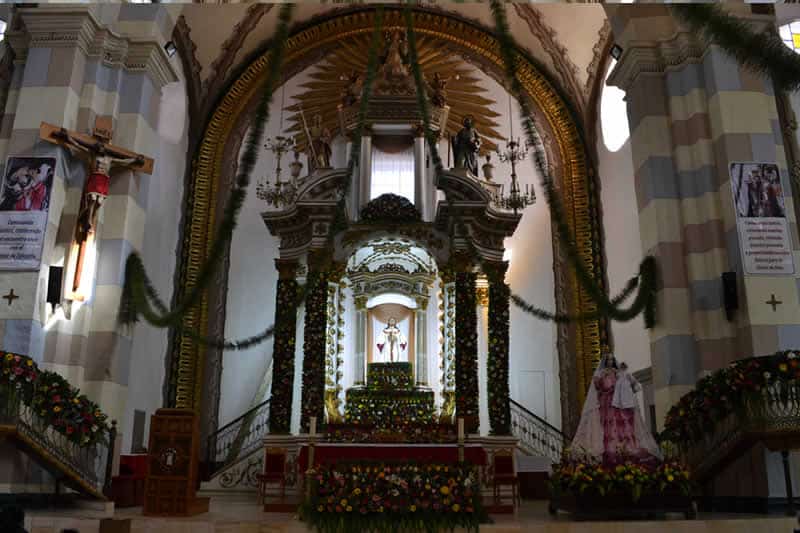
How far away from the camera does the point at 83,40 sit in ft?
32.6

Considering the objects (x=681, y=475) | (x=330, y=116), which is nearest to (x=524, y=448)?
(x=681, y=475)

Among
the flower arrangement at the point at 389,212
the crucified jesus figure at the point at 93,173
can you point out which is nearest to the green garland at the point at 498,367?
the flower arrangement at the point at 389,212

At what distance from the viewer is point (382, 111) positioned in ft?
45.0

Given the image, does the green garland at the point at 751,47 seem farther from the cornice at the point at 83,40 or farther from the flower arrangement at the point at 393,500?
the cornice at the point at 83,40

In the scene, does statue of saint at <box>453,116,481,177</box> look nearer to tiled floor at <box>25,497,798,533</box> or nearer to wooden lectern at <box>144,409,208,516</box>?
wooden lectern at <box>144,409,208,516</box>

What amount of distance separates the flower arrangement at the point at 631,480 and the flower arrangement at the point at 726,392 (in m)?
0.85

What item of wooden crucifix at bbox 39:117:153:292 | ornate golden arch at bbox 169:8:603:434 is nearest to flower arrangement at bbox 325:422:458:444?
ornate golden arch at bbox 169:8:603:434

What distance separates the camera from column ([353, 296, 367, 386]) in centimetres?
1260

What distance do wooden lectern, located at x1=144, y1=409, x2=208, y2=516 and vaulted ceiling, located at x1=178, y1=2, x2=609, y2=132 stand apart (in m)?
8.67

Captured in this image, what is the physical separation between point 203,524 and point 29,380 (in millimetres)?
2573

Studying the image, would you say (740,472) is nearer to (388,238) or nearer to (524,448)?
(524,448)

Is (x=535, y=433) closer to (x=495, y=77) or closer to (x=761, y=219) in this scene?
(x=761, y=219)

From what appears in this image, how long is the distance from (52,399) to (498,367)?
6.71m

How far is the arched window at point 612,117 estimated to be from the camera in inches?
550
